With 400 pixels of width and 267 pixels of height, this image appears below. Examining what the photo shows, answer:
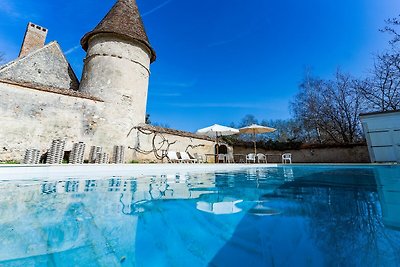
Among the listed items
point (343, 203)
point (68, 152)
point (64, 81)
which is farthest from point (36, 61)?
point (343, 203)

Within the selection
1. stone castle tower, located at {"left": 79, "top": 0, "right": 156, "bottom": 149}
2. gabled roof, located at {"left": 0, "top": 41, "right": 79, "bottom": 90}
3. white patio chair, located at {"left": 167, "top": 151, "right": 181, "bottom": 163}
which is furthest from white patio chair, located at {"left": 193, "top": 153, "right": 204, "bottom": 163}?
gabled roof, located at {"left": 0, "top": 41, "right": 79, "bottom": 90}

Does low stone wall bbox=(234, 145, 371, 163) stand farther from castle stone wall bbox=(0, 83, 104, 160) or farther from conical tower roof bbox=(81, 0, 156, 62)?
castle stone wall bbox=(0, 83, 104, 160)

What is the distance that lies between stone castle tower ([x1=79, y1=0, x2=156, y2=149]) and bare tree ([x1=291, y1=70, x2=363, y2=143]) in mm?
18229

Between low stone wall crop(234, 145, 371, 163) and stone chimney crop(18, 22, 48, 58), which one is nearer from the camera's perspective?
stone chimney crop(18, 22, 48, 58)

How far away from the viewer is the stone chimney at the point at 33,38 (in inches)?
543

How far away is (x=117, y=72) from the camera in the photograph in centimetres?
1177

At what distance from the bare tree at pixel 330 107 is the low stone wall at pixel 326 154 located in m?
4.58

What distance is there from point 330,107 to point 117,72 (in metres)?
21.1

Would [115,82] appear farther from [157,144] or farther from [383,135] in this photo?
[383,135]

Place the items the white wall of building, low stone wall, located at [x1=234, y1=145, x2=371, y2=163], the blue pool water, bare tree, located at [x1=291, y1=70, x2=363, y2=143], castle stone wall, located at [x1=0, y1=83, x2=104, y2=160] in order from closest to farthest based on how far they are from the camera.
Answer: the blue pool water → castle stone wall, located at [x1=0, y1=83, x2=104, y2=160] → the white wall of building → low stone wall, located at [x1=234, y1=145, x2=371, y2=163] → bare tree, located at [x1=291, y1=70, x2=363, y2=143]

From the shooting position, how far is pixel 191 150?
1455cm

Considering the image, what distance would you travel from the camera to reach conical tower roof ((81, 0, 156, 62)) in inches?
475

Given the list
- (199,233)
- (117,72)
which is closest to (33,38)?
(117,72)

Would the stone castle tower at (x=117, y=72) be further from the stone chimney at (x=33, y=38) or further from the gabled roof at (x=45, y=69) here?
the stone chimney at (x=33, y=38)
